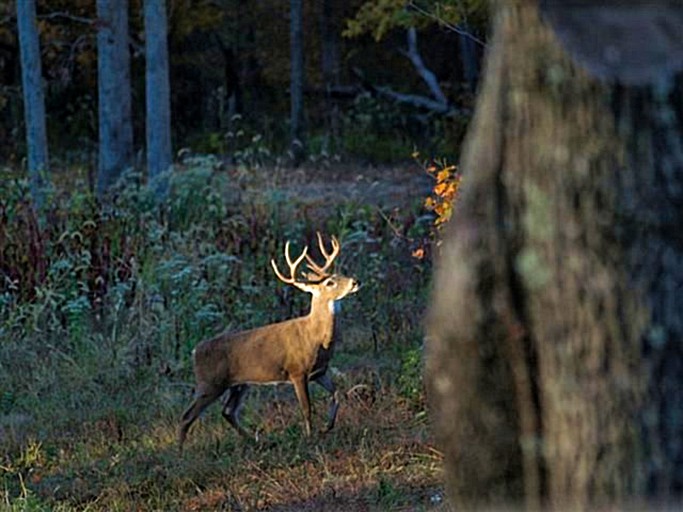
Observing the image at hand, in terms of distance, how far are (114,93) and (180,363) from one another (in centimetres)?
996

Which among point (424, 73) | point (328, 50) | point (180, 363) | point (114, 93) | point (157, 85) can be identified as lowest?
point (180, 363)

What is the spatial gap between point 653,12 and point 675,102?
0.17m

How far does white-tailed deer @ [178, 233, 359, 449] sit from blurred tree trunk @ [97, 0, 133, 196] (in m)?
10.7

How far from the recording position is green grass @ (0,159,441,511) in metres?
7.39

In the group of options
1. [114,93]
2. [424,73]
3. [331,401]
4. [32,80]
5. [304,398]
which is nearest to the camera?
[304,398]

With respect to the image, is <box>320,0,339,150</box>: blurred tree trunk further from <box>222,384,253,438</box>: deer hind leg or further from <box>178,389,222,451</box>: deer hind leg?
<box>178,389,222,451</box>: deer hind leg

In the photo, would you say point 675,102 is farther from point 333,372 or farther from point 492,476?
point 333,372

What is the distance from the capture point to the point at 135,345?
418 inches

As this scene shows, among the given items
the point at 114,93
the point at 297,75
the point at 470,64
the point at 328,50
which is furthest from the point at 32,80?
the point at 328,50

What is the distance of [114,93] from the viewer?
19672mm

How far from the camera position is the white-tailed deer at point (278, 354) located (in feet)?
28.0

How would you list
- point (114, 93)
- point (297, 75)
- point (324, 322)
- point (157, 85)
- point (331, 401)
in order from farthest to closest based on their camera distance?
1. point (297, 75)
2. point (114, 93)
3. point (157, 85)
4. point (331, 401)
5. point (324, 322)

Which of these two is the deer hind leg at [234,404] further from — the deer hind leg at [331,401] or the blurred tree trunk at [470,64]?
the blurred tree trunk at [470,64]

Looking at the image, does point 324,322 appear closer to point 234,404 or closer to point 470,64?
point 234,404
